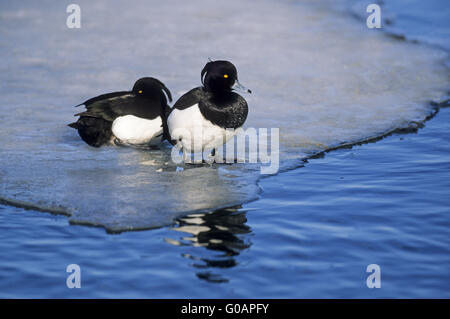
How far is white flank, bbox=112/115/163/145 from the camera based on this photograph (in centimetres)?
677

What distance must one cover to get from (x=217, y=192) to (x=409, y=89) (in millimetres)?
4320

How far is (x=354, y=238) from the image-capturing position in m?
4.68

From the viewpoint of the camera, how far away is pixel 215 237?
4711 millimetres

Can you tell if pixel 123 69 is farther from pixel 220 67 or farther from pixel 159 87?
pixel 220 67

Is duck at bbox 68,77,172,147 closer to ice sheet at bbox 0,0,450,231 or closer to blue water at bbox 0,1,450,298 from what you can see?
ice sheet at bbox 0,0,450,231

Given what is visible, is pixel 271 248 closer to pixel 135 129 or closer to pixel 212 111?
pixel 212 111

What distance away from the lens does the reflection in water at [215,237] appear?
4.30m

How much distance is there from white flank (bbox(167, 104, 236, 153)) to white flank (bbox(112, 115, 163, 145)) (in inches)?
16.0

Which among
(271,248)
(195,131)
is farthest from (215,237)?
(195,131)

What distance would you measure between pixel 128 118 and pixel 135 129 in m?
0.13

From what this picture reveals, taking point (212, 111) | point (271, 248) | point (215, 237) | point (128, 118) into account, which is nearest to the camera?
point (271, 248)

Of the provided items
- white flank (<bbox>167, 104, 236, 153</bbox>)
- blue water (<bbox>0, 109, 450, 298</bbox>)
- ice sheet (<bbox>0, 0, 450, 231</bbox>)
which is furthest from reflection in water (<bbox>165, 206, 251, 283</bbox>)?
white flank (<bbox>167, 104, 236, 153</bbox>)
